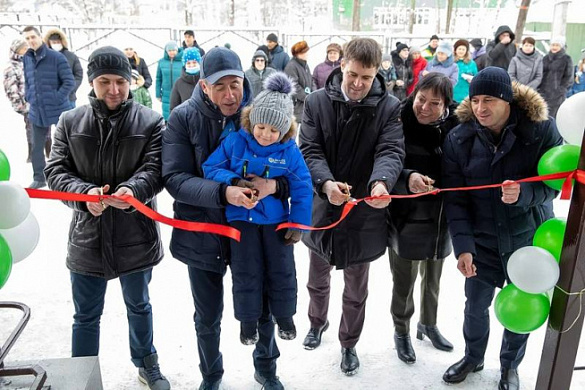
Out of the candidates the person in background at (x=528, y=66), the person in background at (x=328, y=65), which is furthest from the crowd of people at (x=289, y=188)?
the person in background at (x=528, y=66)

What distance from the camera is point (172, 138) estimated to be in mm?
2441

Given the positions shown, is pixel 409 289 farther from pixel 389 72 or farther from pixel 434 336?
pixel 389 72

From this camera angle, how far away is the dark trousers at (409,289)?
3135mm

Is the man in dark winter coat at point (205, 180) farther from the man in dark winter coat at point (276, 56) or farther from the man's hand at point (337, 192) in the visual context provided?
the man in dark winter coat at point (276, 56)

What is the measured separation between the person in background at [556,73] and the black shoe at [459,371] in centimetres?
712

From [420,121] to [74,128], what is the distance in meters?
1.79

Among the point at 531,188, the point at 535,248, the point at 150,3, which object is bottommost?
the point at 535,248

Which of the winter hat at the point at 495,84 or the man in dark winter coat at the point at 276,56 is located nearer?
the winter hat at the point at 495,84

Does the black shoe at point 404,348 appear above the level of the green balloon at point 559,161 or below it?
below

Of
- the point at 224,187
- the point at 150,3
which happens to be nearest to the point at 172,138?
the point at 224,187

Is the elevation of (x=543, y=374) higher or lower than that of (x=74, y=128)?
lower

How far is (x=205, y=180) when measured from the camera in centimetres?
237

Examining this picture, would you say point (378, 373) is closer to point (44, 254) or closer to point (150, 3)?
point (44, 254)

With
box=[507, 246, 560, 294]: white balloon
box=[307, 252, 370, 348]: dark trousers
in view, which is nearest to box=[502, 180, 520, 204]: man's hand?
box=[507, 246, 560, 294]: white balloon
